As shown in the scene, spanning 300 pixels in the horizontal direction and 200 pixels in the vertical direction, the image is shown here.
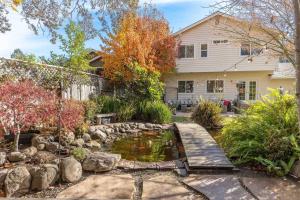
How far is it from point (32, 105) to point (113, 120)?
605 cm

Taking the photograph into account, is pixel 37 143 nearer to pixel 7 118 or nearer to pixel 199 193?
pixel 7 118

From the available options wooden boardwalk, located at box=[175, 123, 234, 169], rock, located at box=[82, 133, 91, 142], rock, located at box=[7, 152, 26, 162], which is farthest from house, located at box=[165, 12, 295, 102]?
rock, located at box=[7, 152, 26, 162]

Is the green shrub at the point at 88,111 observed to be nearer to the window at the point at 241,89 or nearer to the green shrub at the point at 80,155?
the green shrub at the point at 80,155

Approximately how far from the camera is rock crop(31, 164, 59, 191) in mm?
4070

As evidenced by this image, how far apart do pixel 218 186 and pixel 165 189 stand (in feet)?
2.61

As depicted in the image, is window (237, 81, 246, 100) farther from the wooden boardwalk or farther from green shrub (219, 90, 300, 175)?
green shrub (219, 90, 300, 175)

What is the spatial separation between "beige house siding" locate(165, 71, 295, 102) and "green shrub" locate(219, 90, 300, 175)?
13.3m

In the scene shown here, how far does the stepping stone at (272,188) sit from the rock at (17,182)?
3253 millimetres

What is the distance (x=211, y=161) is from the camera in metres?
5.08

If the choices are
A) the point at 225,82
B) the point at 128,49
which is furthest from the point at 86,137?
the point at 225,82

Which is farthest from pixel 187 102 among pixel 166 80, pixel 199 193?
pixel 199 193

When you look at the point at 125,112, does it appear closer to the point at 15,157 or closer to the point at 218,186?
the point at 15,157

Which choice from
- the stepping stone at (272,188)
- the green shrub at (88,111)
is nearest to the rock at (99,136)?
the green shrub at (88,111)

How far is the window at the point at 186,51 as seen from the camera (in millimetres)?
20859
